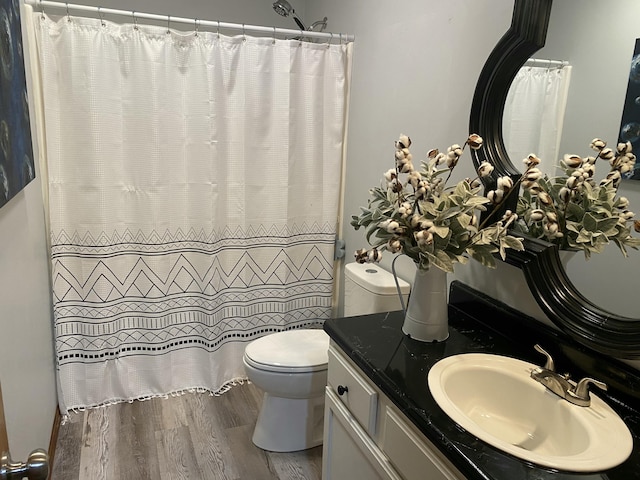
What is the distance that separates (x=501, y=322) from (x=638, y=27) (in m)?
0.89

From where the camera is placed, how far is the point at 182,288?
248 centimetres

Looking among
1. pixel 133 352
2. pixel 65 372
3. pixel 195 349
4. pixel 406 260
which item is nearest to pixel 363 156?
pixel 406 260

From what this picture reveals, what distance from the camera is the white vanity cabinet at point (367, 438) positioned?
3.74ft

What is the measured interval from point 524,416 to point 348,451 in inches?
21.2

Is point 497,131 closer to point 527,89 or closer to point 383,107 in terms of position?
point 527,89

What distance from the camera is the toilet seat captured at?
2.02 metres

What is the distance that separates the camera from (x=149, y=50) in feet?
7.12

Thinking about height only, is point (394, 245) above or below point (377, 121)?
below

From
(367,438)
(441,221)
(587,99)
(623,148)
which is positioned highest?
(587,99)

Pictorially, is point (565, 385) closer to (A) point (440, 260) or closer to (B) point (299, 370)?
(A) point (440, 260)

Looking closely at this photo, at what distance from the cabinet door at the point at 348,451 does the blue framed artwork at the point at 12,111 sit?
1.11 metres

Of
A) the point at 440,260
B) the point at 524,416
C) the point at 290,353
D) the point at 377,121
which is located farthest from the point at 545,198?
the point at 290,353

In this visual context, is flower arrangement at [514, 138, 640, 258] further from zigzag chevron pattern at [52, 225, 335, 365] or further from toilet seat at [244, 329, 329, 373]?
zigzag chevron pattern at [52, 225, 335, 365]

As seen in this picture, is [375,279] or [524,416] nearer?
[524,416]
